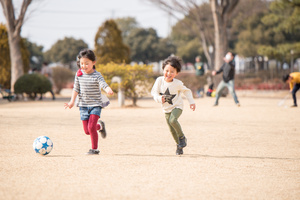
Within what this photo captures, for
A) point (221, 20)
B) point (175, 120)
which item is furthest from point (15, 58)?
point (175, 120)

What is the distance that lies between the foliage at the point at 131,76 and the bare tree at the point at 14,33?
7.82m

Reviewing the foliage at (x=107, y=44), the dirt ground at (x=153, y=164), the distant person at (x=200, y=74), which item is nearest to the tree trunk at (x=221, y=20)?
the distant person at (x=200, y=74)

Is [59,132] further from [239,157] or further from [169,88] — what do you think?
[239,157]

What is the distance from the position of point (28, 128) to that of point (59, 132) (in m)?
1.09

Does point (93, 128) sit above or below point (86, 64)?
below

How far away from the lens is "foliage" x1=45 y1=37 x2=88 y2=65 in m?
68.6

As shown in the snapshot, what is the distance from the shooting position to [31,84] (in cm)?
2142

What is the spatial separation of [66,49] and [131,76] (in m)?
54.9

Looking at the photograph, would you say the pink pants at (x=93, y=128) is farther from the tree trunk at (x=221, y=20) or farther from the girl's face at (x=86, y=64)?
the tree trunk at (x=221, y=20)

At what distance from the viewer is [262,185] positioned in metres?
4.79

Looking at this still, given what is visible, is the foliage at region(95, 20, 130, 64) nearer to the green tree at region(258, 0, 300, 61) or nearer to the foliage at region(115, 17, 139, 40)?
the green tree at region(258, 0, 300, 61)

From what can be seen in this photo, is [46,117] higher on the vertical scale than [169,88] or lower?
lower

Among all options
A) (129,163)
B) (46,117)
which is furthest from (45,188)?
(46,117)

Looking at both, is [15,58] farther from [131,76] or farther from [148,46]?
[148,46]
